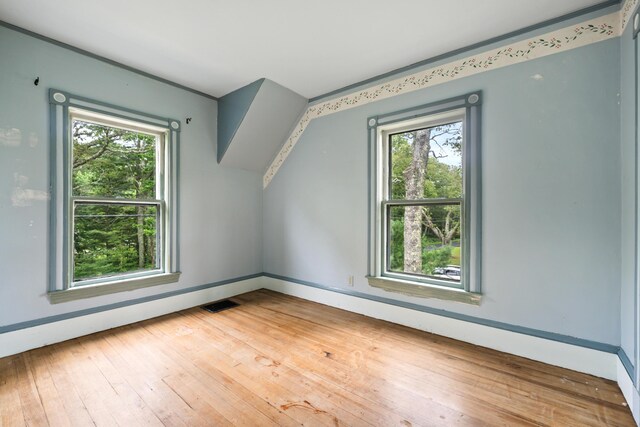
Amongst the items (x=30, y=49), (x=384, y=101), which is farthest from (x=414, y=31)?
(x=30, y=49)

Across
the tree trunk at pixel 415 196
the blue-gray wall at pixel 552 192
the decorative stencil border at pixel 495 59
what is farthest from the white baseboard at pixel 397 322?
the decorative stencil border at pixel 495 59

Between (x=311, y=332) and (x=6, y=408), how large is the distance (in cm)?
204

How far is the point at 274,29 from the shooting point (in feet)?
7.53

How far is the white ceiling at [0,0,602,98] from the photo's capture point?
6.66 ft

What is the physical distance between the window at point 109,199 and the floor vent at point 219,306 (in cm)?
52

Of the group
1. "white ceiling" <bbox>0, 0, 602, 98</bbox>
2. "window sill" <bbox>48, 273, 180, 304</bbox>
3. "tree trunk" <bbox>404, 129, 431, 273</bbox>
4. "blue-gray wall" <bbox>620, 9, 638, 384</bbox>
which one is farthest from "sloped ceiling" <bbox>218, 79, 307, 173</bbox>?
"blue-gray wall" <bbox>620, 9, 638, 384</bbox>

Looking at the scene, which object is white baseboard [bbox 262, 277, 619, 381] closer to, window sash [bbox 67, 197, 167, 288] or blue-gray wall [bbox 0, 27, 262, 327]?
blue-gray wall [bbox 0, 27, 262, 327]

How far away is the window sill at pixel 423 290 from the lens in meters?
2.51

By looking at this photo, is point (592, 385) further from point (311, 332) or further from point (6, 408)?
point (6, 408)

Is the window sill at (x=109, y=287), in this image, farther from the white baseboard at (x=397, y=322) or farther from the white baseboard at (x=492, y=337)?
the white baseboard at (x=492, y=337)

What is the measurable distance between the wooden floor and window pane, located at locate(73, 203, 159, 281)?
64 centimetres

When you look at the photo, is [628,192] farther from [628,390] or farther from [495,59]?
[495,59]

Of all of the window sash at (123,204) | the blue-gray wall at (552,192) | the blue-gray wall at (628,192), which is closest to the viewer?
the blue-gray wall at (628,192)

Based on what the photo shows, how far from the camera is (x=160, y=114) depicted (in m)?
3.14
